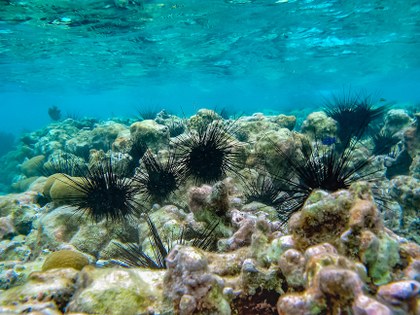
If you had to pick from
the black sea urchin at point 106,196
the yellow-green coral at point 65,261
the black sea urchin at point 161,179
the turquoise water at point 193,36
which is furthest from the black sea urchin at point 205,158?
the turquoise water at point 193,36

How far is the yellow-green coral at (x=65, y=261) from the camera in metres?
3.54

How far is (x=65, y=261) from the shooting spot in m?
3.59

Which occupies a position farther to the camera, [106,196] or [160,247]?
[106,196]

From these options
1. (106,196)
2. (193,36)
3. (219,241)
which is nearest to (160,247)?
(219,241)

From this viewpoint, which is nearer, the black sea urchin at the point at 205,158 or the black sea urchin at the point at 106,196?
the black sea urchin at the point at 106,196

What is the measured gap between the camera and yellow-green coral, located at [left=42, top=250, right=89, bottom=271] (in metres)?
3.54

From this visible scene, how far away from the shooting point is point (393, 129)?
1104 cm

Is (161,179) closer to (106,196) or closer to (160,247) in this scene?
(106,196)

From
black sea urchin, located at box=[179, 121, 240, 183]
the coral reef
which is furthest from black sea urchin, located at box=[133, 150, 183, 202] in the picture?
black sea urchin, located at box=[179, 121, 240, 183]

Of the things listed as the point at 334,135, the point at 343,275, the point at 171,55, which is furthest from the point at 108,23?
the point at 343,275

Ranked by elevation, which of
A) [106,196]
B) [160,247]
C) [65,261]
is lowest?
[106,196]

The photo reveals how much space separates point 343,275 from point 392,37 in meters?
33.2

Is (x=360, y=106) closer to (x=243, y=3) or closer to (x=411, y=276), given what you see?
(x=411, y=276)

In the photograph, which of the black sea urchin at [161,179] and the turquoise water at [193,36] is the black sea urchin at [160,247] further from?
the turquoise water at [193,36]
